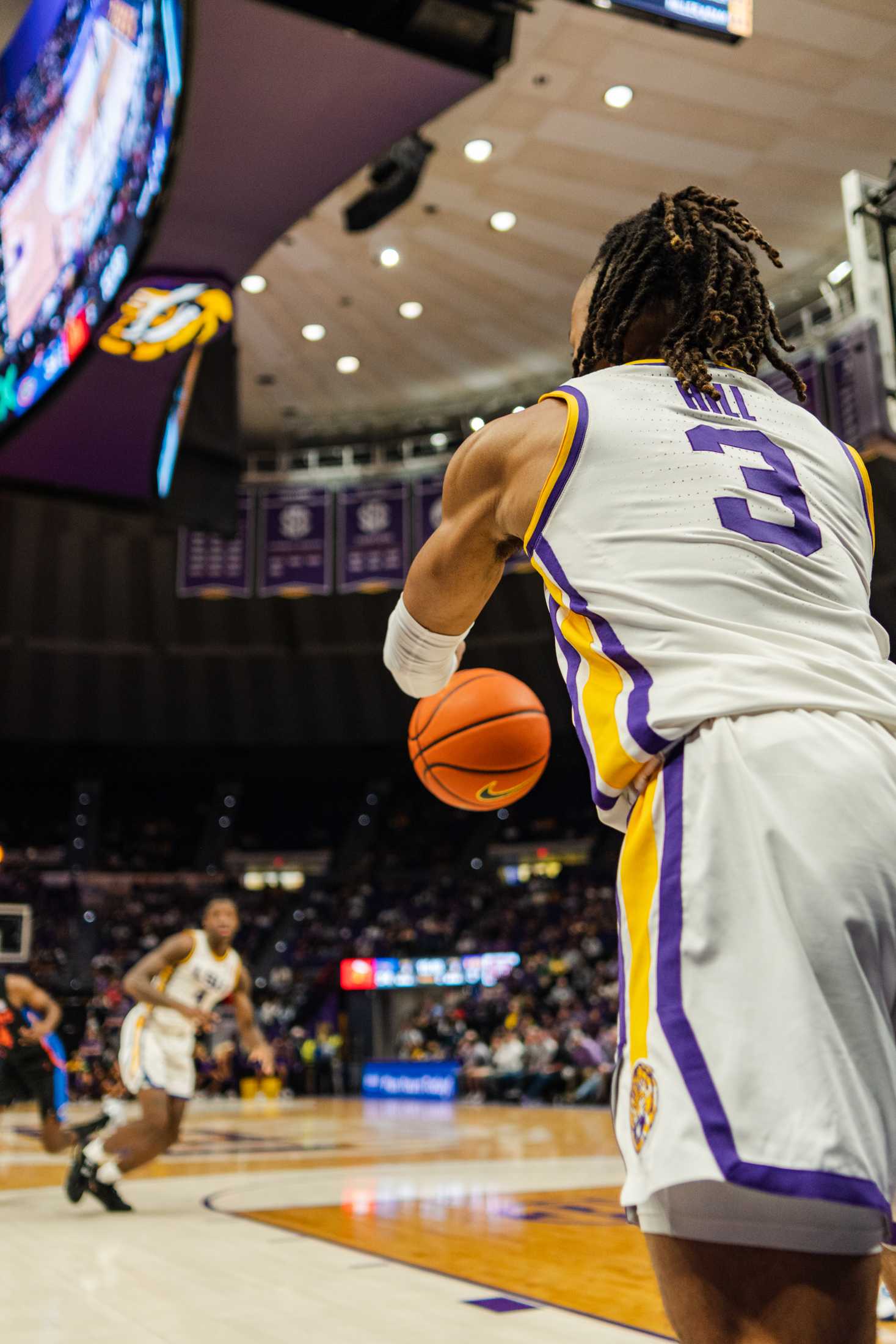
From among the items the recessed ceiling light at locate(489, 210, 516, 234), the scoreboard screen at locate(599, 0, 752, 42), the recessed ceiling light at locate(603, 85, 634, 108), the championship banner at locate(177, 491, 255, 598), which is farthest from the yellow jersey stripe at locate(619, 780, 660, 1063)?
the championship banner at locate(177, 491, 255, 598)

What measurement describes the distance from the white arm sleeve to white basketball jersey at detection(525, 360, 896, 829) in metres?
0.31

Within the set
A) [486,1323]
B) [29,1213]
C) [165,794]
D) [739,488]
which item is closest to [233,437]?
[29,1213]

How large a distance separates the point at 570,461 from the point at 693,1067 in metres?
0.71

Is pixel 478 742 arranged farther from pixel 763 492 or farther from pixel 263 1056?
pixel 263 1056

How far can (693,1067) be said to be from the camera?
1.16 metres

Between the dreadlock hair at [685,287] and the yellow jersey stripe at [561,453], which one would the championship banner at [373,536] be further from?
the yellow jersey stripe at [561,453]

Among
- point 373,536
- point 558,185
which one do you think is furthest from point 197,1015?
point 373,536

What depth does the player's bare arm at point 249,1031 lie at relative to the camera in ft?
20.6

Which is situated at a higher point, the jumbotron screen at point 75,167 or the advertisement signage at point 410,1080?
the jumbotron screen at point 75,167

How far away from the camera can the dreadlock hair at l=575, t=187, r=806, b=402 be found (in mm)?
1612

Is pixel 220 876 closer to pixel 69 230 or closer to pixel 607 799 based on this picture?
pixel 69 230

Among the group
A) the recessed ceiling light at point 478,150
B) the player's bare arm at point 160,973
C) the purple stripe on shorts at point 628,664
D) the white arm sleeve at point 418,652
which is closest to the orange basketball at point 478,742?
the white arm sleeve at point 418,652

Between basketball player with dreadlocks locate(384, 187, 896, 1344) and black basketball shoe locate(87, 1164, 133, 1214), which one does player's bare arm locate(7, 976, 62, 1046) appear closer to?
black basketball shoe locate(87, 1164, 133, 1214)

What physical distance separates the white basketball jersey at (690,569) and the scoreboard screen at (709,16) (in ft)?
21.5
